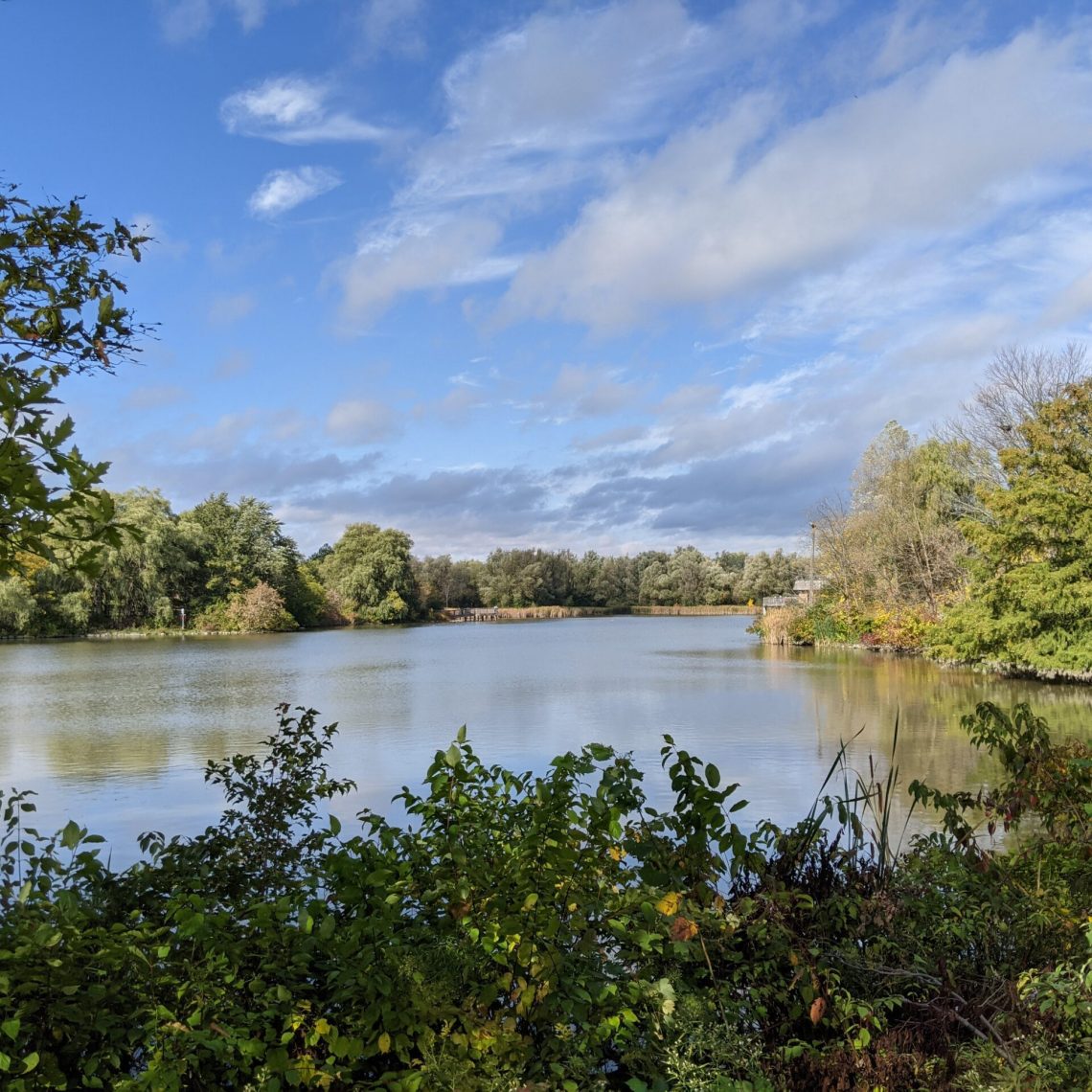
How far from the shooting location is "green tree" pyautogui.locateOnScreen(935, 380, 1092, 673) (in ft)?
47.4

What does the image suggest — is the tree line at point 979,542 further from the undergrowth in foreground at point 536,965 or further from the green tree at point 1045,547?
the undergrowth in foreground at point 536,965

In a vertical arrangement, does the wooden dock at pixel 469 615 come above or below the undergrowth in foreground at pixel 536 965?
below

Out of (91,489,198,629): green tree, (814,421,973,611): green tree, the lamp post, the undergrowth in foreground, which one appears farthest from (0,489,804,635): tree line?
the undergrowth in foreground

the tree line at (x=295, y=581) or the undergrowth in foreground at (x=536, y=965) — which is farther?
the tree line at (x=295, y=581)

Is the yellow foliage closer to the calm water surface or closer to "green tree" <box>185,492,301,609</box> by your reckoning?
the calm water surface

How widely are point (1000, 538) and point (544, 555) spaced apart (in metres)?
64.3

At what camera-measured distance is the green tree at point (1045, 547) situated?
1446 cm

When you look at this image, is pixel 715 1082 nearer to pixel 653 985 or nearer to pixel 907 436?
pixel 653 985

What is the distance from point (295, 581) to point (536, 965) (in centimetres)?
5198

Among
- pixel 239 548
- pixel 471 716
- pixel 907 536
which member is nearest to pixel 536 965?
pixel 471 716

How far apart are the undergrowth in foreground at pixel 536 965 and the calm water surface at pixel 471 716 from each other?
3.46m

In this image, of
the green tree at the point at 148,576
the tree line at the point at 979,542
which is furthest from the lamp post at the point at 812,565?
the green tree at the point at 148,576

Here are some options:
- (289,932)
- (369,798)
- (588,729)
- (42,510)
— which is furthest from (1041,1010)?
(588,729)

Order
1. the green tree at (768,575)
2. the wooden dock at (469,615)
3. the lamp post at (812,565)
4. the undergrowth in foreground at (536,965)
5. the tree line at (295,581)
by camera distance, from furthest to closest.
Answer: the wooden dock at (469,615) → the green tree at (768,575) → the tree line at (295,581) → the lamp post at (812,565) → the undergrowth in foreground at (536,965)
